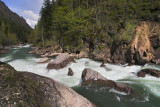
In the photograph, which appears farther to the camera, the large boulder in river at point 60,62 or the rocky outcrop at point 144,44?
the rocky outcrop at point 144,44

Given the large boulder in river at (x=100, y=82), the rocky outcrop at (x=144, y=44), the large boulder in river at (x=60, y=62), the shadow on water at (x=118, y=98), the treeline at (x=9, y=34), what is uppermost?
the treeline at (x=9, y=34)

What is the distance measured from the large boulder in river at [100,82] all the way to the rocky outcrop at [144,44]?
8267mm

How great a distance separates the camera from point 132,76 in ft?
34.4

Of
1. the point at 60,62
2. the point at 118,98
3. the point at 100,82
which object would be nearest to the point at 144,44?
the point at 100,82

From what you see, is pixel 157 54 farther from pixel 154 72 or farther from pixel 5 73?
pixel 5 73

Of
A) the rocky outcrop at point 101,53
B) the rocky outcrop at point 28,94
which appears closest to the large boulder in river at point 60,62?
the rocky outcrop at point 101,53

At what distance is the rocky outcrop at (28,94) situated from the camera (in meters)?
2.79

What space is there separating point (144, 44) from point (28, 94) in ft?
54.3

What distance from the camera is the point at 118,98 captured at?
6746 millimetres

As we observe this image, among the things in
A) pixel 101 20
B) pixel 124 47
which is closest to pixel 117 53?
pixel 124 47

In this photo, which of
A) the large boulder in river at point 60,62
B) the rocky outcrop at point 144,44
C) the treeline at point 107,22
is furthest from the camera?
the treeline at point 107,22

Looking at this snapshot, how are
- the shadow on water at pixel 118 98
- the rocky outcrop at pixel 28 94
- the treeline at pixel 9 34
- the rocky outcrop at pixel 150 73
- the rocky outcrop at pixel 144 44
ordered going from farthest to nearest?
the treeline at pixel 9 34 → the rocky outcrop at pixel 144 44 → the rocky outcrop at pixel 150 73 → the shadow on water at pixel 118 98 → the rocky outcrop at pixel 28 94

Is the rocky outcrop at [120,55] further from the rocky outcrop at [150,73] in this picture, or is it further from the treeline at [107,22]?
the rocky outcrop at [150,73]

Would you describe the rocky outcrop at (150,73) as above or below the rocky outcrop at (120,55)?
below
